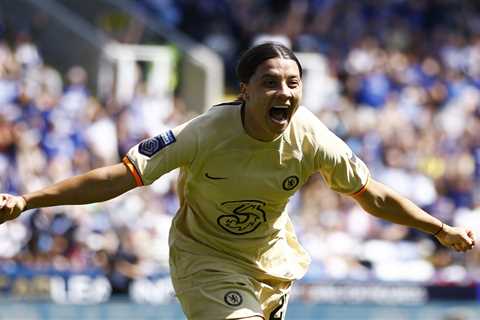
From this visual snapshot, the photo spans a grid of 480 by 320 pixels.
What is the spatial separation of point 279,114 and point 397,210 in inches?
39.6

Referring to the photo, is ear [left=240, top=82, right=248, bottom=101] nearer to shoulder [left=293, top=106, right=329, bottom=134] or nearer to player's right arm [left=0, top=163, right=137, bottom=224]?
shoulder [left=293, top=106, right=329, bottom=134]

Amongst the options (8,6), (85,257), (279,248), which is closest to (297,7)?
(8,6)

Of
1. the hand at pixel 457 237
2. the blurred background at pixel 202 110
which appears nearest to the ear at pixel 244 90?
the hand at pixel 457 237

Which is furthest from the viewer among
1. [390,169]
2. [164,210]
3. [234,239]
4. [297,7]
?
[297,7]

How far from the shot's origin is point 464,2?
21.9m

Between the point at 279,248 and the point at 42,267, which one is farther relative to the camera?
the point at 42,267

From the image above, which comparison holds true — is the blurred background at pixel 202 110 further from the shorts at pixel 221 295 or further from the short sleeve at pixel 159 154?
the short sleeve at pixel 159 154

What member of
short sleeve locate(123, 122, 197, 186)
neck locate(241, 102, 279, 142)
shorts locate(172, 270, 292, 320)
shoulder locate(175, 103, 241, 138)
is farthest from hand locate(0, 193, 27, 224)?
neck locate(241, 102, 279, 142)

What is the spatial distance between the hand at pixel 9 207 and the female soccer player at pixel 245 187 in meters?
0.01

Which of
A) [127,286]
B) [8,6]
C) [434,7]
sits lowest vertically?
[127,286]

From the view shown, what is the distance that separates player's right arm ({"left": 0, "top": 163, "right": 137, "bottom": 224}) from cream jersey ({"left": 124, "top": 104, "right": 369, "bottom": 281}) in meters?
0.08

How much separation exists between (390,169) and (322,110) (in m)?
1.32

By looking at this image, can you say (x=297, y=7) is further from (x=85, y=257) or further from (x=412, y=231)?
(x=85, y=257)

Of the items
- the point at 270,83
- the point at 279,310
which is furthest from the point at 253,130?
the point at 279,310
